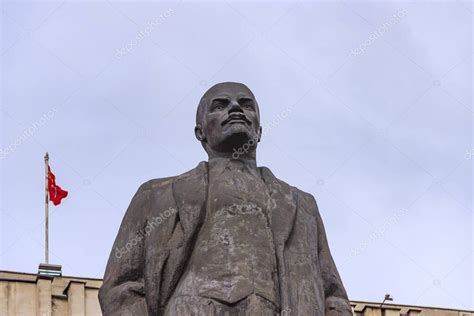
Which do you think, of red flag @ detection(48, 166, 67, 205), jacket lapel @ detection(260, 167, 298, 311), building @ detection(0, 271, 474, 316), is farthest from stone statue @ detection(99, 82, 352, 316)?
red flag @ detection(48, 166, 67, 205)

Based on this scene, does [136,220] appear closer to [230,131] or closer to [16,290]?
[230,131]

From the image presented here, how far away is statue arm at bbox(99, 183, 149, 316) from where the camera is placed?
2481 centimetres

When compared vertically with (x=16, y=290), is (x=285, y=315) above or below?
below

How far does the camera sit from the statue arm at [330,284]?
2517cm

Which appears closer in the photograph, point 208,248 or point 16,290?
point 208,248

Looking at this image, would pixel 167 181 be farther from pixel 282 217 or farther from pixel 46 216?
pixel 46 216

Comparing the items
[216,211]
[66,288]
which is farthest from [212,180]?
[66,288]

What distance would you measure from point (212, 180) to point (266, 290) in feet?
5.76

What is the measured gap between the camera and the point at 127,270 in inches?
987

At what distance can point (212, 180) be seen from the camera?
25469 mm

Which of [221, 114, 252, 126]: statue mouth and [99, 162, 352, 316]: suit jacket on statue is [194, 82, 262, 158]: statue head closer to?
[221, 114, 252, 126]: statue mouth

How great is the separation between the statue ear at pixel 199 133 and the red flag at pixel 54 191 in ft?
85.8

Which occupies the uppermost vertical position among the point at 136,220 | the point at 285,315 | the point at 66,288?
the point at 66,288

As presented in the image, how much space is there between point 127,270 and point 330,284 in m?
2.34
